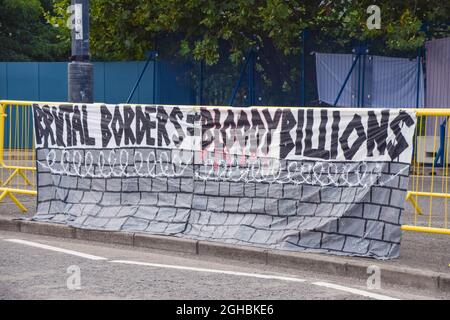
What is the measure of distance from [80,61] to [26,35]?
68.5 feet

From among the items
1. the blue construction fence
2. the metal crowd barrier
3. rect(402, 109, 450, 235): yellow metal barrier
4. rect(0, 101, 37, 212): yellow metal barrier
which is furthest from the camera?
the blue construction fence

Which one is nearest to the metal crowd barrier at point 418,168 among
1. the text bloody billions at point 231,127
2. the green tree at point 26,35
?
the text bloody billions at point 231,127

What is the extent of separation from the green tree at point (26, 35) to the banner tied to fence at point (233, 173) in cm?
1977

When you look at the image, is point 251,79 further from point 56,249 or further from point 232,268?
point 232,268

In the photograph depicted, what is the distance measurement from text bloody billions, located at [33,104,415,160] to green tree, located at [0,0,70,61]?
19.6 metres

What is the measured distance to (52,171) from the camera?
38.2ft

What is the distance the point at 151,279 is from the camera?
8.27 meters

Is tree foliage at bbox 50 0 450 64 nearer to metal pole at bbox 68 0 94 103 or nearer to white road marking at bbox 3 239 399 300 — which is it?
metal pole at bbox 68 0 94 103

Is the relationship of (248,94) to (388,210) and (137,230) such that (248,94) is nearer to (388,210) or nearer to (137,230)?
(137,230)

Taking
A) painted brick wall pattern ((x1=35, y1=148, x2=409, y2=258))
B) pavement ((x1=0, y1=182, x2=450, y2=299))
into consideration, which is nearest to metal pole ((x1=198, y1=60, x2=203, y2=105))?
painted brick wall pattern ((x1=35, y1=148, x2=409, y2=258))

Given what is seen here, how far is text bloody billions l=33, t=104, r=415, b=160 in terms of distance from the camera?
9.23m

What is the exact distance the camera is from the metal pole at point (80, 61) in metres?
13.0

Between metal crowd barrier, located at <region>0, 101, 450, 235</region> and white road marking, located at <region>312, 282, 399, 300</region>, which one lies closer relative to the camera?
white road marking, located at <region>312, 282, 399, 300</region>

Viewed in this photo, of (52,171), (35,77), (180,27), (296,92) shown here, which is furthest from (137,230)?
(35,77)
